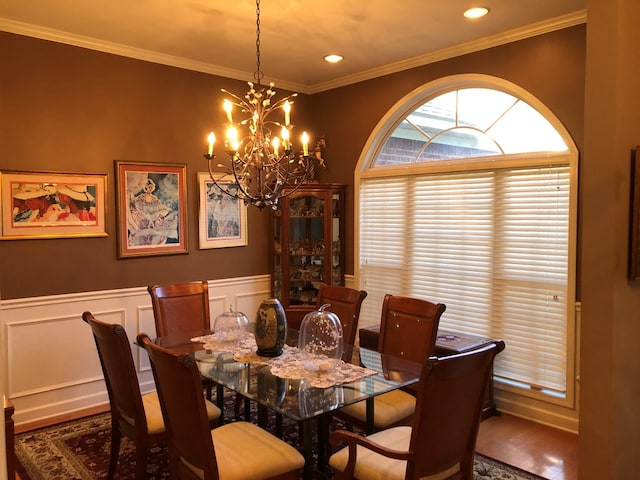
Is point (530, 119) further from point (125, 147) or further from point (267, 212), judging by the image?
point (125, 147)

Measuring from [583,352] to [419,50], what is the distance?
261cm

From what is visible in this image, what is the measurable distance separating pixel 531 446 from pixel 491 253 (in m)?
1.34

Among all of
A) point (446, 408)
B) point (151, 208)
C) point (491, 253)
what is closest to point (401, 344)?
point (446, 408)

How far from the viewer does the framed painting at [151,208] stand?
12.9ft

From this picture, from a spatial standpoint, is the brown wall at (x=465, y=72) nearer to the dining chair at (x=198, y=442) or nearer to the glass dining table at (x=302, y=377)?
the glass dining table at (x=302, y=377)

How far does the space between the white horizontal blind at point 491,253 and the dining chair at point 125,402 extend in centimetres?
218

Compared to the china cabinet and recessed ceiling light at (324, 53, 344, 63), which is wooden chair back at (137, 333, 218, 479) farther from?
recessed ceiling light at (324, 53, 344, 63)

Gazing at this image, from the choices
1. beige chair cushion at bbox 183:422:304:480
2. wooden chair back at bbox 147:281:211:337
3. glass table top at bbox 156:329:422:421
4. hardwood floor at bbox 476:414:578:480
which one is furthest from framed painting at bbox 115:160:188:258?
hardwood floor at bbox 476:414:578:480

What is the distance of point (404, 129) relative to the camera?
446cm

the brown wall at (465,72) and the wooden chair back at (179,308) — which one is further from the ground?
the brown wall at (465,72)

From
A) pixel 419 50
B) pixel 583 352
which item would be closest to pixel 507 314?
pixel 583 352

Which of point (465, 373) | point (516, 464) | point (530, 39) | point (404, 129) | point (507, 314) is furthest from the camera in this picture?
point (404, 129)

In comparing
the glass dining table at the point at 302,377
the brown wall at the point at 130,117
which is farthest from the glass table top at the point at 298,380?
the brown wall at the point at 130,117

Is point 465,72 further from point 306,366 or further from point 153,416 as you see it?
point 153,416
